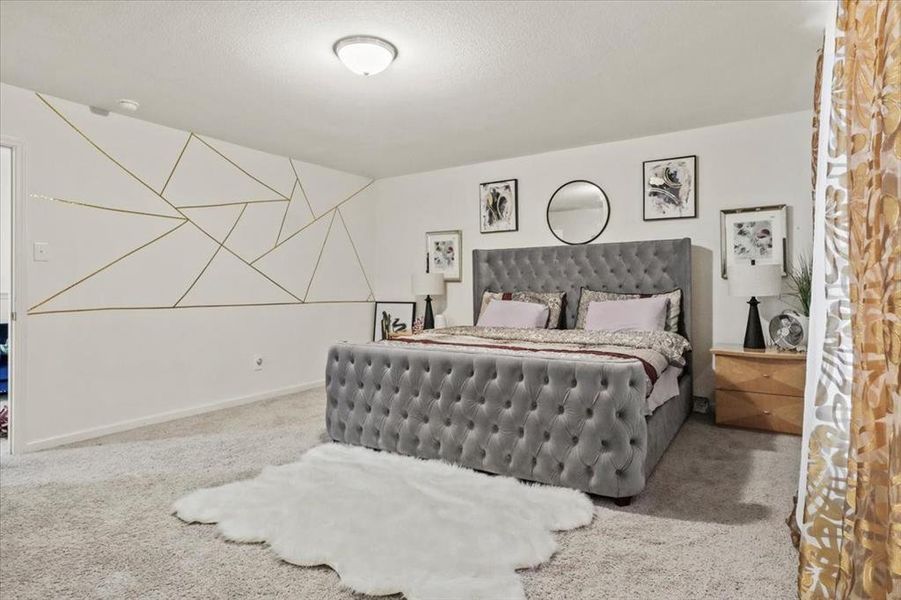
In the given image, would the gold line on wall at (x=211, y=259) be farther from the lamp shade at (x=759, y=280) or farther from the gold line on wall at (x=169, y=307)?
the lamp shade at (x=759, y=280)

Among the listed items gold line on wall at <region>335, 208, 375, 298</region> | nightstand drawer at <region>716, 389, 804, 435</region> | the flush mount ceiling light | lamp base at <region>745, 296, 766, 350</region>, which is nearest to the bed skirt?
nightstand drawer at <region>716, 389, 804, 435</region>

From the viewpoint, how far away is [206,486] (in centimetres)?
268

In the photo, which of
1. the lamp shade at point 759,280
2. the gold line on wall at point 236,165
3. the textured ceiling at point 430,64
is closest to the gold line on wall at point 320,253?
the gold line on wall at point 236,165

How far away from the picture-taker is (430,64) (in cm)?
296

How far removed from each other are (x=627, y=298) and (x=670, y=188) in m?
0.99

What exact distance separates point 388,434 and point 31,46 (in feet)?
9.22

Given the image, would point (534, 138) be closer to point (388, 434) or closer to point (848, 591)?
point (388, 434)

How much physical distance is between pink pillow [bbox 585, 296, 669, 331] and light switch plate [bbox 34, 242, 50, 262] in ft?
12.6

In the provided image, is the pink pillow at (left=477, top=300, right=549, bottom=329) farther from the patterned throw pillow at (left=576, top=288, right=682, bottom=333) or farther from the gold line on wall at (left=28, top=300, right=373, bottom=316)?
the gold line on wall at (left=28, top=300, right=373, bottom=316)

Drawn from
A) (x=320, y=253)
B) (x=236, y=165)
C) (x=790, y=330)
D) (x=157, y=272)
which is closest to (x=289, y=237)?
(x=320, y=253)

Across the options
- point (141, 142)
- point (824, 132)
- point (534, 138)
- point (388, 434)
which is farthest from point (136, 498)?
point (534, 138)

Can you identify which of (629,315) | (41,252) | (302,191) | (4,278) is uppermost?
(302,191)

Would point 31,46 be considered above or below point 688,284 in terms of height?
above

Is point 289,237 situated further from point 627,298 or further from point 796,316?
point 796,316
